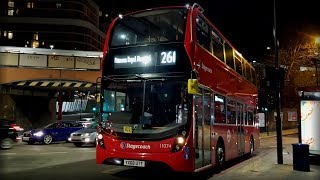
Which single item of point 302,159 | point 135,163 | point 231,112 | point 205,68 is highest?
point 205,68

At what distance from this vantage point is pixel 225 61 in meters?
14.0

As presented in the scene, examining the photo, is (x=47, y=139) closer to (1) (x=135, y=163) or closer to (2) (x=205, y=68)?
(1) (x=135, y=163)

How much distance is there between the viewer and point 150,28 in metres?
11.1

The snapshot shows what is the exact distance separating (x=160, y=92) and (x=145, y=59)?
1.05m

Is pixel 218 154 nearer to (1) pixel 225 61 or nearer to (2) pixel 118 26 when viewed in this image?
(1) pixel 225 61

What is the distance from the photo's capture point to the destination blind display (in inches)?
410

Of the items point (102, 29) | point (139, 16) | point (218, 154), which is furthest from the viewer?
point (102, 29)

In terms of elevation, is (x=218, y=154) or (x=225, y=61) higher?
(x=225, y=61)

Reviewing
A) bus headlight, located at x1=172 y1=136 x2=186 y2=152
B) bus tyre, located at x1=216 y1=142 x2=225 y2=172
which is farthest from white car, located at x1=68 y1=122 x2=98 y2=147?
bus headlight, located at x1=172 y1=136 x2=186 y2=152

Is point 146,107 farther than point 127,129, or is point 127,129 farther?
point 127,129

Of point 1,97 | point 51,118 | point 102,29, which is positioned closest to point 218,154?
point 1,97

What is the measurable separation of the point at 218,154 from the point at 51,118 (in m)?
32.1

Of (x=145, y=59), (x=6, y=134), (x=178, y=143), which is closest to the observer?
(x=178, y=143)

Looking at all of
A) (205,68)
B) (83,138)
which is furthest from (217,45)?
(83,138)
